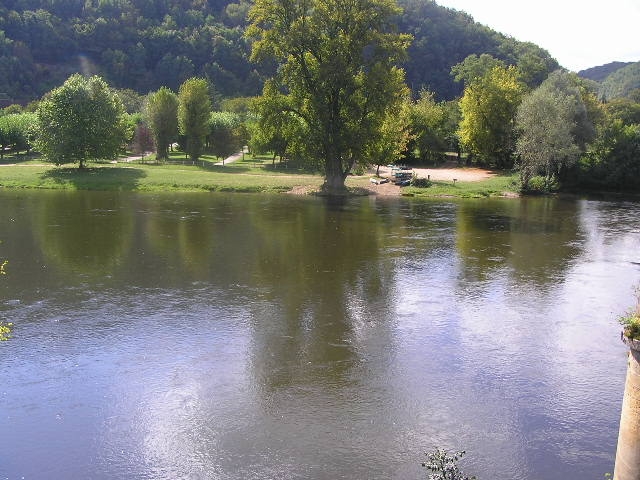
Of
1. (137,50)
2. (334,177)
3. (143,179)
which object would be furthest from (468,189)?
(137,50)

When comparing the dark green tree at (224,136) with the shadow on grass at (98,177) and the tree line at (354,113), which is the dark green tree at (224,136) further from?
the shadow on grass at (98,177)

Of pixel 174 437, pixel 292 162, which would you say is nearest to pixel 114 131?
pixel 292 162

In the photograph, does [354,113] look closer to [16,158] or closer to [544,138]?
[544,138]

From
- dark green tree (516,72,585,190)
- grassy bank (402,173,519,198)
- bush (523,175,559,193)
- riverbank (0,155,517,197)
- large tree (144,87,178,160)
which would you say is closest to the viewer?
dark green tree (516,72,585,190)

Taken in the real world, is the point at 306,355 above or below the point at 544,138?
below

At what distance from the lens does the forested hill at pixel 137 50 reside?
166 metres

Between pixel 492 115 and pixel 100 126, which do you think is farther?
pixel 492 115

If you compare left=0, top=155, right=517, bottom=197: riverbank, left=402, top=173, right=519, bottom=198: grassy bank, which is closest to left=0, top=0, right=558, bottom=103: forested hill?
left=0, top=155, right=517, bottom=197: riverbank

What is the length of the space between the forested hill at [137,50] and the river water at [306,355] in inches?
5477

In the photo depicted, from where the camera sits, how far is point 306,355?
60.7 ft

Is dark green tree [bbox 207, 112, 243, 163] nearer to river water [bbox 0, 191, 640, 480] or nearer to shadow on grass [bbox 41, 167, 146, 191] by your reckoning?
shadow on grass [bbox 41, 167, 146, 191]

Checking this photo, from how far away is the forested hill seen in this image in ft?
546

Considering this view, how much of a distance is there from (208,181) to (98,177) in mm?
12292

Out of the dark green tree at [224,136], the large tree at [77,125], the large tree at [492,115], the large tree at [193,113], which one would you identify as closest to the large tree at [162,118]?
the large tree at [193,113]
